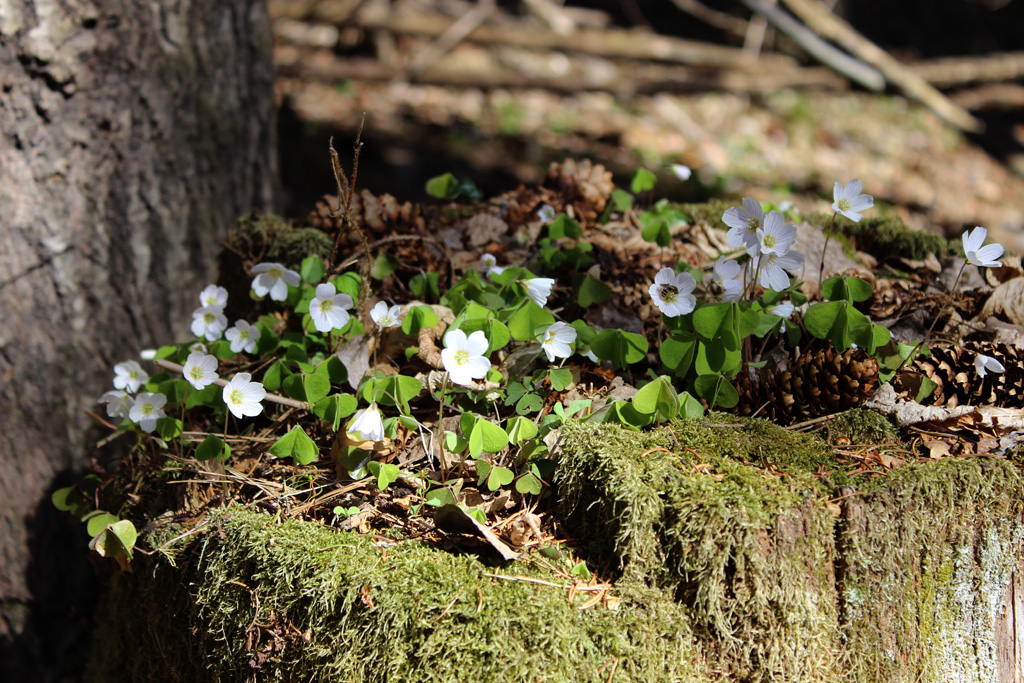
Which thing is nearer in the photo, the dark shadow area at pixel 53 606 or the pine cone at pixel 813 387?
the pine cone at pixel 813 387

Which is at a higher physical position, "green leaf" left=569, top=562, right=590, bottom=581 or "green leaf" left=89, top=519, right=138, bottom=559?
"green leaf" left=569, top=562, right=590, bottom=581

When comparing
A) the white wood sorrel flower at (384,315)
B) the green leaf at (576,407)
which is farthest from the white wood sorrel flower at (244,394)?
the green leaf at (576,407)

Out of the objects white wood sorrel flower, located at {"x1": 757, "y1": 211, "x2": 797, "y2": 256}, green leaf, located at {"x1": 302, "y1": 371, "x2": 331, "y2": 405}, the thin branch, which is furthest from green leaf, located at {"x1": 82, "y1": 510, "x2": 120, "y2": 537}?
the thin branch

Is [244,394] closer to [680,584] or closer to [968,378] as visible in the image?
[680,584]

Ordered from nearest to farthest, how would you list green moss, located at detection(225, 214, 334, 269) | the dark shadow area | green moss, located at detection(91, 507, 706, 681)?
1. green moss, located at detection(91, 507, 706, 681)
2. green moss, located at detection(225, 214, 334, 269)
3. the dark shadow area

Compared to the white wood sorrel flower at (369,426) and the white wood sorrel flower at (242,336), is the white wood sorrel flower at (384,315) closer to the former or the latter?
the white wood sorrel flower at (369,426)

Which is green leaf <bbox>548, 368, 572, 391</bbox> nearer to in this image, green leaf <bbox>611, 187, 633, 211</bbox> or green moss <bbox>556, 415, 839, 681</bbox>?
green moss <bbox>556, 415, 839, 681</bbox>
